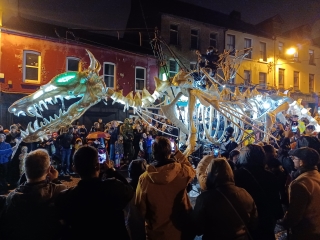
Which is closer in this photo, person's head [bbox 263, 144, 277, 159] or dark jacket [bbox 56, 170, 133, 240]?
dark jacket [bbox 56, 170, 133, 240]

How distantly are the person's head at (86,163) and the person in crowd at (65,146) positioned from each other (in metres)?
7.70

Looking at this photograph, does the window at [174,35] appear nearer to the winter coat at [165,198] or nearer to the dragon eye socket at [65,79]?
the dragon eye socket at [65,79]

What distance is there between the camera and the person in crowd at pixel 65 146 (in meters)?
9.88

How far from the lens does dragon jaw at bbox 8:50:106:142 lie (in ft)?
17.6

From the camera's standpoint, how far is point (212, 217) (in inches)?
107

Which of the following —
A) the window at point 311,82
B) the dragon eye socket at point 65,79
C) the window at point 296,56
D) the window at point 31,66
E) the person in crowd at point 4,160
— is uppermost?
the window at point 296,56

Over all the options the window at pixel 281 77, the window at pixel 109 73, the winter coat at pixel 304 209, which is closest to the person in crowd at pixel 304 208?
the winter coat at pixel 304 209

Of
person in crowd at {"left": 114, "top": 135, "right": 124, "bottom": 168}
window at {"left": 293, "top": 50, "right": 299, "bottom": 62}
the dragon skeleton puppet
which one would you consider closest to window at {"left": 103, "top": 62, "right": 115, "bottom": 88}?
person in crowd at {"left": 114, "top": 135, "right": 124, "bottom": 168}

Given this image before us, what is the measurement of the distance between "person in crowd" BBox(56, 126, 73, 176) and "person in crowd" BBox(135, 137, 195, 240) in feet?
24.2

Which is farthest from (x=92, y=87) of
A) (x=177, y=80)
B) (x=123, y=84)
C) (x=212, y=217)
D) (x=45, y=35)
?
(x=123, y=84)

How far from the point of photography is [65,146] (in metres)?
9.90

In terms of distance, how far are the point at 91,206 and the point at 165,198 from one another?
922 mm

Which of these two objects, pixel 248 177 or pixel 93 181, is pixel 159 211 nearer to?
pixel 93 181

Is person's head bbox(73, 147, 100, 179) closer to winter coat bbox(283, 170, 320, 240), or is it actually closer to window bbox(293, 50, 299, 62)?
winter coat bbox(283, 170, 320, 240)
